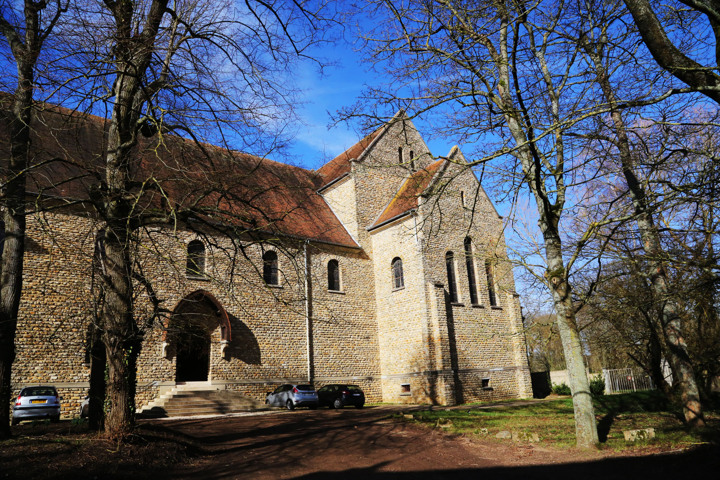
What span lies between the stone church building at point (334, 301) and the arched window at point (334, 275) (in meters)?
0.06

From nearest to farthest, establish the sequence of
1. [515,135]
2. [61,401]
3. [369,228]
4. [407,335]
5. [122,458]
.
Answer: [122,458] < [515,135] < [61,401] < [407,335] < [369,228]

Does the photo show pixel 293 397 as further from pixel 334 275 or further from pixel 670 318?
pixel 670 318

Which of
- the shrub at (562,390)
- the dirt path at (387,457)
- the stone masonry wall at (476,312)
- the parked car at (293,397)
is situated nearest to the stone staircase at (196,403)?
the parked car at (293,397)

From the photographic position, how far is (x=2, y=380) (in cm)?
998

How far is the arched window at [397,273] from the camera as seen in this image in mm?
23625

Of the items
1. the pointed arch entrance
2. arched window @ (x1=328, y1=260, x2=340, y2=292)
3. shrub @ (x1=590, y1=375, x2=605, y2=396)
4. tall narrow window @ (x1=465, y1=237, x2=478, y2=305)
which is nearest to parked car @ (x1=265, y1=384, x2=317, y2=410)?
the pointed arch entrance

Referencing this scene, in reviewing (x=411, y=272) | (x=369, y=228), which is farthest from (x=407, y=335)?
(x=369, y=228)

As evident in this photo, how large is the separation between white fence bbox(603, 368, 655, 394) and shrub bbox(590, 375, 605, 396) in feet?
4.24

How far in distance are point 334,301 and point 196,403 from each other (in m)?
7.83

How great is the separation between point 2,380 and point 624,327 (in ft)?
59.5

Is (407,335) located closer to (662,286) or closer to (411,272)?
(411,272)

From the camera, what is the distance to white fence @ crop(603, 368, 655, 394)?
27688mm

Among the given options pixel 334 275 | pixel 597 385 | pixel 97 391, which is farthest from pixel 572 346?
pixel 597 385

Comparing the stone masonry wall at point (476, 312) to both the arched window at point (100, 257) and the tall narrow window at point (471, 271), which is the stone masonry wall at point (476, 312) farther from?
the arched window at point (100, 257)
